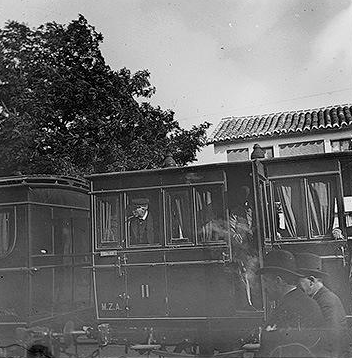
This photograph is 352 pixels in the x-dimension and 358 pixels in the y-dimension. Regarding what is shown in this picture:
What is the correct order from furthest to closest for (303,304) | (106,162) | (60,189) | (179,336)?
1. (106,162)
2. (60,189)
3. (179,336)
4. (303,304)

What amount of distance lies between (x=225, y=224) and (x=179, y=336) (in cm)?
172

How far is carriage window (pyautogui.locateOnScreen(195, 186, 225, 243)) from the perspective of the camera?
7.85 meters

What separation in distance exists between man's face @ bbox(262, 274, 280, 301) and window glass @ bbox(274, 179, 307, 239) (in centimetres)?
92

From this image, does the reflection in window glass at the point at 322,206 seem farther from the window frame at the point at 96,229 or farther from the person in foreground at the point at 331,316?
the window frame at the point at 96,229

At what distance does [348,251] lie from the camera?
7.75m

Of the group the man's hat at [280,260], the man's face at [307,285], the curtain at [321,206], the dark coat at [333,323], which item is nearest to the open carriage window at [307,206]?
the curtain at [321,206]

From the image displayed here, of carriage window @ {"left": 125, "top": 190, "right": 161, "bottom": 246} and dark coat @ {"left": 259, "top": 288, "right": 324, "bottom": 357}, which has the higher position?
carriage window @ {"left": 125, "top": 190, "right": 161, "bottom": 246}

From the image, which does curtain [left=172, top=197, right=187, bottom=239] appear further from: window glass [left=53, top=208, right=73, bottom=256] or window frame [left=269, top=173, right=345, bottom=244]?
window glass [left=53, top=208, right=73, bottom=256]

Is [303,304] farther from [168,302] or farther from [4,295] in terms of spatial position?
[4,295]

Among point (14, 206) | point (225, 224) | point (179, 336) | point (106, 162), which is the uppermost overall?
point (106, 162)

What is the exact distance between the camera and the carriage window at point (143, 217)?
8.14 m

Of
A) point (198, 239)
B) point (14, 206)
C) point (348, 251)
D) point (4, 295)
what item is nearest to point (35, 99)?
point (14, 206)

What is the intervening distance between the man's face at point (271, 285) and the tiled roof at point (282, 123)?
249 inches

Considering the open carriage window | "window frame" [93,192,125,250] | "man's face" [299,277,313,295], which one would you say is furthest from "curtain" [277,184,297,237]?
"window frame" [93,192,125,250]
